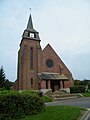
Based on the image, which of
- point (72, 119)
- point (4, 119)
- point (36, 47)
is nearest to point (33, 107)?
point (4, 119)

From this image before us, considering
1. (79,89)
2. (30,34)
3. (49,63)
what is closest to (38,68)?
(49,63)

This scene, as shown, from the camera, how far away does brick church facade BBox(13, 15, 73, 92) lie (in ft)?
138

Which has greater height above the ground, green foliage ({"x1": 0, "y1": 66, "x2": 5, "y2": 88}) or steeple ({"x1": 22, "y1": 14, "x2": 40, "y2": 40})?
steeple ({"x1": 22, "y1": 14, "x2": 40, "y2": 40})

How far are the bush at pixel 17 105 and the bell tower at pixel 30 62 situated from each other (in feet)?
96.4

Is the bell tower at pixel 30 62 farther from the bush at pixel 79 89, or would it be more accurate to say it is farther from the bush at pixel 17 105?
the bush at pixel 17 105

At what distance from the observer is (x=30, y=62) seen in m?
43.4

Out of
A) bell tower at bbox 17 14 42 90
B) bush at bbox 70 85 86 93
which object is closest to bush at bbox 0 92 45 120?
bell tower at bbox 17 14 42 90

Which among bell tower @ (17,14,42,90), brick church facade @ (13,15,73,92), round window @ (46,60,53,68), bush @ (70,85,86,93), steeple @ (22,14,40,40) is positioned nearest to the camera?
bush @ (70,85,86,93)

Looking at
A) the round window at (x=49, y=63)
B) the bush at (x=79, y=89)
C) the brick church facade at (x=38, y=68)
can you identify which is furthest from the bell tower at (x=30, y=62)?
the bush at (x=79, y=89)

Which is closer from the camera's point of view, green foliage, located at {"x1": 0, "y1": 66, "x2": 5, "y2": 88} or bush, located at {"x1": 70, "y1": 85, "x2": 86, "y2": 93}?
bush, located at {"x1": 70, "y1": 85, "x2": 86, "y2": 93}

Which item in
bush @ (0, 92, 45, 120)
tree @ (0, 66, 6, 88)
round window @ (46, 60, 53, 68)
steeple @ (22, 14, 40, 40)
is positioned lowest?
bush @ (0, 92, 45, 120)

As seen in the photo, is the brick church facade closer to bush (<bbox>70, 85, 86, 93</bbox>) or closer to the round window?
the round window

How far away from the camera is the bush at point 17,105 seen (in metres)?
11.0

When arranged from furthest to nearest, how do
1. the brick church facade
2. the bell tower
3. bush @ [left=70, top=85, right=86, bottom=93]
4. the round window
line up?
the round window < the brick church facade < the bell tower < bush @ [left=70, top=85, right=86, bottom=93]
